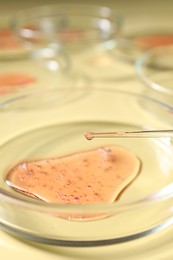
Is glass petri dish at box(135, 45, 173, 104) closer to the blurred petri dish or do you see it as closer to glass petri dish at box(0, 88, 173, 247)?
glass petri dish at box(0, 88, 173, 247)

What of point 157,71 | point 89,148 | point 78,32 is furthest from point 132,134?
point 78,32

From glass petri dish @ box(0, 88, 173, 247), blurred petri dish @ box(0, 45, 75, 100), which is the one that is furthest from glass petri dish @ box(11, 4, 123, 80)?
A: glass petri dish @ box(0, 88, 173, 247)

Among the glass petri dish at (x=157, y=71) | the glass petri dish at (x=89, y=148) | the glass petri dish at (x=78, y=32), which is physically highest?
the glass petri dish at (x=78, y=32)

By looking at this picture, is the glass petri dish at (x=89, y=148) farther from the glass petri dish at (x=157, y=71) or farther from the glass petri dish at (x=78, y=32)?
the glass petri dish at (x=78, y=32)

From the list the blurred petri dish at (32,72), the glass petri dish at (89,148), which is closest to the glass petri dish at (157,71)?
the glass petri dish at (89,148)

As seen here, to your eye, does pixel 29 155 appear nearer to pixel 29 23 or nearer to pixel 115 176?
pixel 115 176

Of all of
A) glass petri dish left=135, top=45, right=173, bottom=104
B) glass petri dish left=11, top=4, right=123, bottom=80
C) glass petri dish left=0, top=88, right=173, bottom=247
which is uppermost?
glass petri dish left=11, top=4, right=123, bottom=80

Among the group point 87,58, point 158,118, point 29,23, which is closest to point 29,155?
point 158,118

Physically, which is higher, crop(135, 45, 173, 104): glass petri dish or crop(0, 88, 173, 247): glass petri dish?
crop(135, 45, 173, 104): glass petri dish
